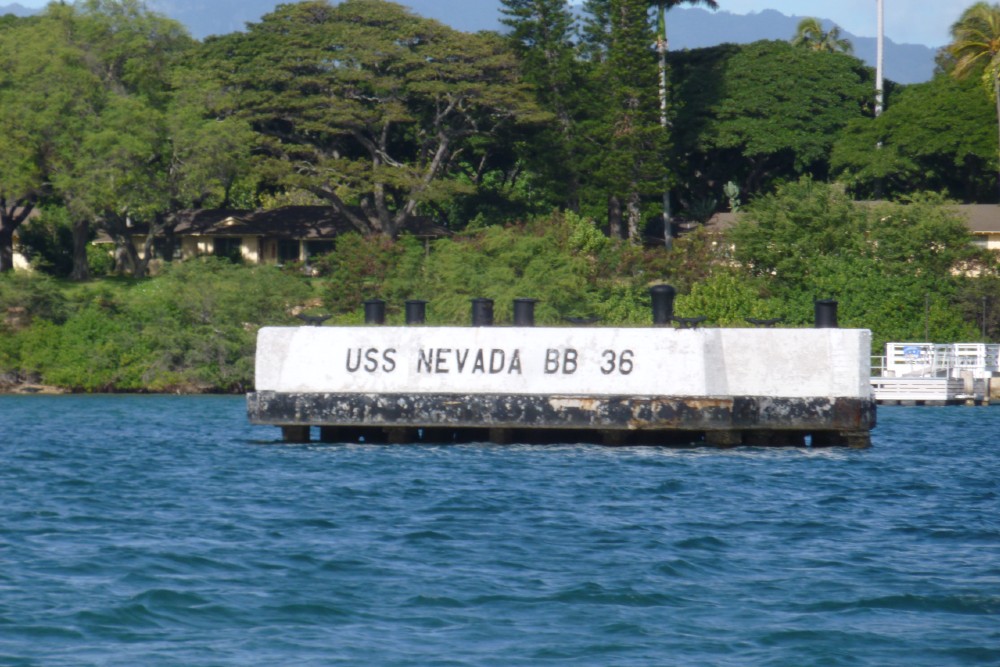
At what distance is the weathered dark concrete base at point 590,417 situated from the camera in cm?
2636

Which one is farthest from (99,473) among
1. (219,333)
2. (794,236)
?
(794,236)

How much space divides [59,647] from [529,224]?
51.5m

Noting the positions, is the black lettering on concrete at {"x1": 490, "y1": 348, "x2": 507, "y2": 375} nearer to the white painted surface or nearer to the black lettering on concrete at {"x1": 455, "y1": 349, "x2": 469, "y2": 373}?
the white painted surface

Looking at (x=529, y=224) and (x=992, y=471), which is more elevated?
(x=529, y=224)

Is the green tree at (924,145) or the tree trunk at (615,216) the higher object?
the green tree at (924,145)

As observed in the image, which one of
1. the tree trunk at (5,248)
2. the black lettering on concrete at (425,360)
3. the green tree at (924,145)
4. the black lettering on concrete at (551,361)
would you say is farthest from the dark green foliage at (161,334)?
the black lettering on concrete at (551,361)

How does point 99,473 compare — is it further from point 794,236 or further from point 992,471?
point 794,236

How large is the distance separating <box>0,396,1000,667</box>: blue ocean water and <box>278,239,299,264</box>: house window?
163 feet

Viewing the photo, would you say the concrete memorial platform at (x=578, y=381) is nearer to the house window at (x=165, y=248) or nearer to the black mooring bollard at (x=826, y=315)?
the black mooring bollard at (x=826, y=315)

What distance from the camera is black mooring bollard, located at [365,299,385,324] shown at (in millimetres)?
29453

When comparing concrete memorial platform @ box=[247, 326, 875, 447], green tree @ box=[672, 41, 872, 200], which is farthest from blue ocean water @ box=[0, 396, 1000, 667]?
green tree @ box=[672, 41, 872, 200]

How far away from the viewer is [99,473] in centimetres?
Answer: 2542

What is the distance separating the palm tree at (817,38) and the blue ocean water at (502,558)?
82915 millimetres

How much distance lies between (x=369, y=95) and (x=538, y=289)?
19.1m
